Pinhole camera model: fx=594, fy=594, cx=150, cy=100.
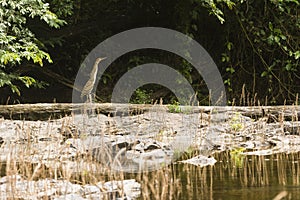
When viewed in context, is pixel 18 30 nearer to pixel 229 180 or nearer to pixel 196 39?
pixel 196 39

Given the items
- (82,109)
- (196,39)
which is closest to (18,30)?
(82,109)

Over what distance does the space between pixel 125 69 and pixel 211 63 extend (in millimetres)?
1611

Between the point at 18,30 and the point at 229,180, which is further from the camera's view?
the point at 18,30

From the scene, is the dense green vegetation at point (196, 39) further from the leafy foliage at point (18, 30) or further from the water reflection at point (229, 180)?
the water reflection at point (229, 180)

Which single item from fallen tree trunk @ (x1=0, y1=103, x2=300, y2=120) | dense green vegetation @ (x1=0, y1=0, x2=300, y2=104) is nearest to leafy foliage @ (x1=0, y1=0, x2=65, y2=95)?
fallen tree trunk @ (x1=0, y1=103, x2=300, y2=120)

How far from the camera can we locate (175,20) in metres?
10.6

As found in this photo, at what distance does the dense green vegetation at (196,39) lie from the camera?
10195mm

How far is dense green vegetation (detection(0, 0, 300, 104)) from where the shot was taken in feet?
33.4

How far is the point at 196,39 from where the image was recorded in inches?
436

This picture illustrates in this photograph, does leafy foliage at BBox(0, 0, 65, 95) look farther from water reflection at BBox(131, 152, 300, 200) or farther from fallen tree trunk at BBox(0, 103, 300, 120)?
water reflection at BBox(131, 152, 300, 200)

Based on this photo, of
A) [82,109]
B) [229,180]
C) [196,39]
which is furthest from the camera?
[196,39]

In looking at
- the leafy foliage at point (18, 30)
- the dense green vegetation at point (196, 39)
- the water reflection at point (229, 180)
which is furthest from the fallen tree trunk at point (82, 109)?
the water reflection at point (229, 180)

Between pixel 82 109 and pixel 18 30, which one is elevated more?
pixel 18 30

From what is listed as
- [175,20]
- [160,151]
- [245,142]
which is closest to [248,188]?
[160,151]
